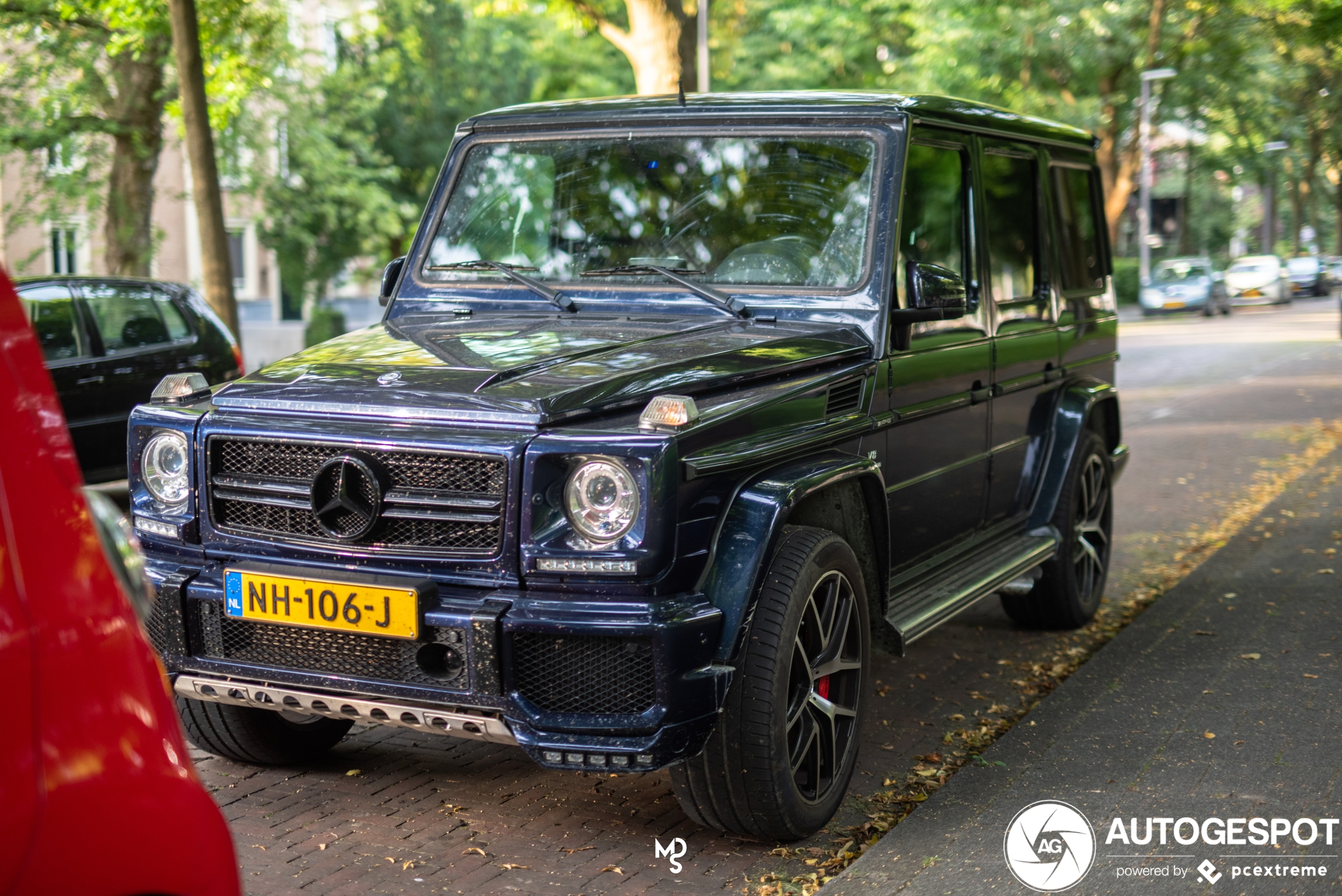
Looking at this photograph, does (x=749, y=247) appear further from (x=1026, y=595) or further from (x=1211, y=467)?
(x=1211, y=467)

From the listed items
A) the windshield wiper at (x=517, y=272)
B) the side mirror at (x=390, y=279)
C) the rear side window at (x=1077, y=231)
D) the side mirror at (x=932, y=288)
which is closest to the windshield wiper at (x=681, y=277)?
the windshield wiper at (x=517, y=272)

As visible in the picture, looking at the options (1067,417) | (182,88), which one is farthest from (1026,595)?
(182,88)

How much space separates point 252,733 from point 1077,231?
14.8ft

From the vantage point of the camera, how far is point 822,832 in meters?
4.11

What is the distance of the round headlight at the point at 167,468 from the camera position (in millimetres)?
3939

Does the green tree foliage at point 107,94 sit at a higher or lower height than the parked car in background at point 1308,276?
higher

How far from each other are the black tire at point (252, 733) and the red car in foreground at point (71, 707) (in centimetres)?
262

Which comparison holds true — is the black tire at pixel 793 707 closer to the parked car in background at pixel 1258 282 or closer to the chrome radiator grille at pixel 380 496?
the chrome radiator grille at pixel 380 496

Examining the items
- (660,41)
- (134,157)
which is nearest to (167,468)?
(660,41)

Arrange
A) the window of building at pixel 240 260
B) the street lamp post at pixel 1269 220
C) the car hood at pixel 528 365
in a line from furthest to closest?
the street lamp post at pixel 1269 220
the window of building at pixel 240 260
the car hood at pixel 528 365

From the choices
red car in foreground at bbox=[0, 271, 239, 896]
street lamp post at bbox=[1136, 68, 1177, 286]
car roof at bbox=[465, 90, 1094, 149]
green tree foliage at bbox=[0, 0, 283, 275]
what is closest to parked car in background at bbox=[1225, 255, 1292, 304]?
street lamp post at bbox=[1136, 68, 1177, 286]

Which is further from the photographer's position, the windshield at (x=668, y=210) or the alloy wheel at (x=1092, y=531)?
the alloy wheel at (x=1092, y=531)

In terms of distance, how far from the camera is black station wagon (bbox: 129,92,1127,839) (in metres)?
3.46

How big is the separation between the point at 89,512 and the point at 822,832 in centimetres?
276
